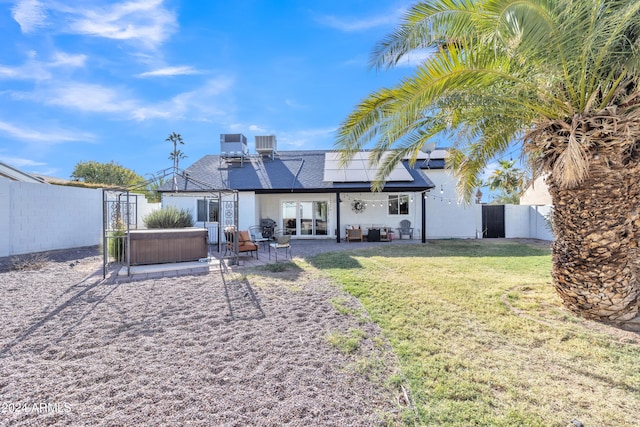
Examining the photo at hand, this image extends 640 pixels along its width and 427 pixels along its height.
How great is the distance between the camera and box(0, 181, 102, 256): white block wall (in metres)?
11.0

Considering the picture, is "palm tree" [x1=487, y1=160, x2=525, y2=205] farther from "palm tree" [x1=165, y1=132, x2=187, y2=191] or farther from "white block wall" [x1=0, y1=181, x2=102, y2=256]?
"palm tree" [x1=165, y1=132, x2=187, y2=191]

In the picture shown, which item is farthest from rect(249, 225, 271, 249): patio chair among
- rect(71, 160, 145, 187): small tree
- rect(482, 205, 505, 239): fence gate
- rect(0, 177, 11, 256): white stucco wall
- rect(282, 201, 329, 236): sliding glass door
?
rect(71, 160, 145, 187): small tree

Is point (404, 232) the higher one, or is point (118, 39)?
point (118, 39)

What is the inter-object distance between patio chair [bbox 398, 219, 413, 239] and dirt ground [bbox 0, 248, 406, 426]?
11.8 meters

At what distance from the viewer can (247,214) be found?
15.1 metres

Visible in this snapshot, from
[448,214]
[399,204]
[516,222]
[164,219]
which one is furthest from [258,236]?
[516,222]

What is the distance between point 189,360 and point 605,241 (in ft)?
21.9

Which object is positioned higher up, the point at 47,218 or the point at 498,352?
the point at 47,218

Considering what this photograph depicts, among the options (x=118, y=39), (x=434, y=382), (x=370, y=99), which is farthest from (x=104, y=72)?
(x=434, y=382)

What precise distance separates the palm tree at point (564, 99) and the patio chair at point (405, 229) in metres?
11.7

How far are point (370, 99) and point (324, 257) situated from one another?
22.8 feet

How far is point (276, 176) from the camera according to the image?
1684cm

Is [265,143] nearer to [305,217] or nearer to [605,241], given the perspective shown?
[305,217]

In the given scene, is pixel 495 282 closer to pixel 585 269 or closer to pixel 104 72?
pixel 585 269
